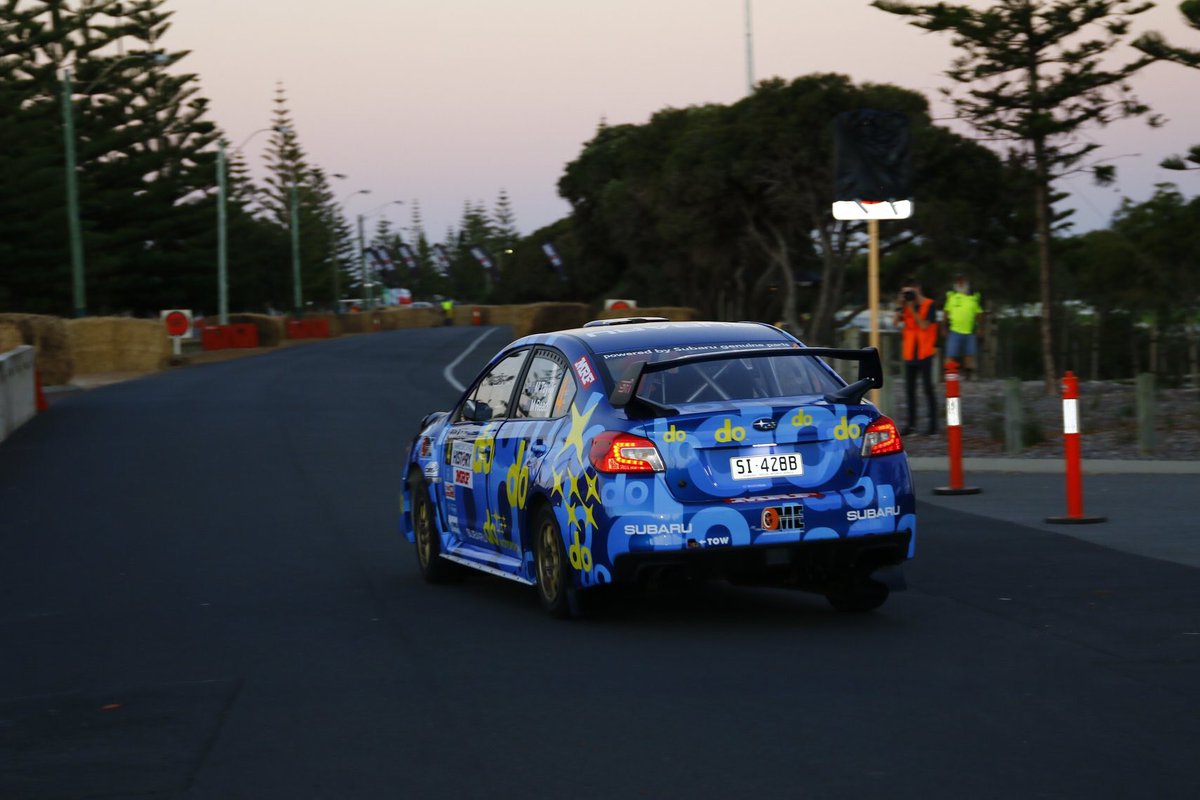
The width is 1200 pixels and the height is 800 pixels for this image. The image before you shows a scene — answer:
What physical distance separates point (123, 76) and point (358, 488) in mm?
71352

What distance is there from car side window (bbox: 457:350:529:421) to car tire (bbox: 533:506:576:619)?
1.07m

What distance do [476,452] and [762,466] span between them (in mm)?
2353

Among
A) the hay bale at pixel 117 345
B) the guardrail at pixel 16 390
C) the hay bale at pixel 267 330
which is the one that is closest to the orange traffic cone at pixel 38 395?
the guardrail at pixel 16 390

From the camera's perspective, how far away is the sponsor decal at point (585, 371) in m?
9.69

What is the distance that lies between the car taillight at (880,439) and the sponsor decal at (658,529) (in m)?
1.02

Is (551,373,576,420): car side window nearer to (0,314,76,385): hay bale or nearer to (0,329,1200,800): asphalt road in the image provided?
(0,329,1200,800): asphalt road

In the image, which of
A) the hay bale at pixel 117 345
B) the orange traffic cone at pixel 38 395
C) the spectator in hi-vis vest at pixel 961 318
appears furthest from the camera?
the hay bale at pixel 117 345

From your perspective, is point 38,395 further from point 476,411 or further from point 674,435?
point 674,435

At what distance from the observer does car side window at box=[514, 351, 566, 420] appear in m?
10.1

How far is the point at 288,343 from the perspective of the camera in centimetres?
7744

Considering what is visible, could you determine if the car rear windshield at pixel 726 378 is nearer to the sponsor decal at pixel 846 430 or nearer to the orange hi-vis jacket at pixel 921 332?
the sponsor decal at pixel 846 430

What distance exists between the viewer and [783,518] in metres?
9.10

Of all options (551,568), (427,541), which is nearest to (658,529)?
(551,568)

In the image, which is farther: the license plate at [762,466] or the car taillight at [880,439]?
the car taillight at [880,439]
